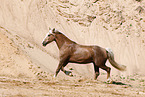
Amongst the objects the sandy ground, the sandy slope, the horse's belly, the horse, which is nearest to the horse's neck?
the horse

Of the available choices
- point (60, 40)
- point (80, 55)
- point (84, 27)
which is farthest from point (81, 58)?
point (84, 27)

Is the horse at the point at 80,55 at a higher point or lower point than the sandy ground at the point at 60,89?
higher

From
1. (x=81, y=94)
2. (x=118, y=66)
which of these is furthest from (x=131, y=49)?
(x=81, y=94)

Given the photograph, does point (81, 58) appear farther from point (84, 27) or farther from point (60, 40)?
point (84, 27)

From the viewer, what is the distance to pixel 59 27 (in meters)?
21.0

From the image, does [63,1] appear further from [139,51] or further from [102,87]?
[102,87]

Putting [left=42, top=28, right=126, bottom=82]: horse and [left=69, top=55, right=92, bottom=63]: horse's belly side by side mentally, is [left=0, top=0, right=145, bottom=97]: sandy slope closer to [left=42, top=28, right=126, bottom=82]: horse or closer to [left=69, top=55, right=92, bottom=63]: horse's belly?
A: [left=42, top=28, right=126, bottom=82]: horse

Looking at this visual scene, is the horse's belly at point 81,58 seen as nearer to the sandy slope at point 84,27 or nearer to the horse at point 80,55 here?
the horse at point 80,55

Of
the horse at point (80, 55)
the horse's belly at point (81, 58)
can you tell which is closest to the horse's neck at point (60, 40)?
the horse at point (80, 55)

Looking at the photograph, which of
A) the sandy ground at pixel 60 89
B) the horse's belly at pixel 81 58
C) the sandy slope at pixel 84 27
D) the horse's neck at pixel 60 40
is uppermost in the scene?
the sandy slope at pixel 84 27

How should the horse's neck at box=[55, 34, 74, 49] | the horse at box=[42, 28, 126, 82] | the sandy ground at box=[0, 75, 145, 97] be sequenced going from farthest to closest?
the horse's neck at box=[55, 34, 74, 49], the horse at box=[42, 28, 126, 82], the sandy ground at box=[0, 75, 145, 97]

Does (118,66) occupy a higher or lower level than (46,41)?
lower

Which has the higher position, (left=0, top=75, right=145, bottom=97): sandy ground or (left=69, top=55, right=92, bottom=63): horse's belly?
(left=69, top=55, right=92, bottom=63): horse's belly

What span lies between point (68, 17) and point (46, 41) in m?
13.7
